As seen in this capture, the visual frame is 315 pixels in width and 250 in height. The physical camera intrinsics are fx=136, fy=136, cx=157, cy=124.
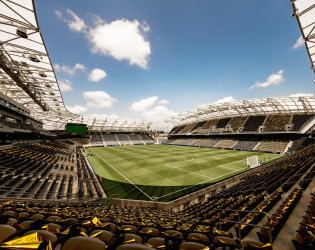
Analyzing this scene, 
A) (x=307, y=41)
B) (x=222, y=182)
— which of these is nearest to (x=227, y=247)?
(x=307, y=41)

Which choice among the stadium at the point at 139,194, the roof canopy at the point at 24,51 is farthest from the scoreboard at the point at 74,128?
the roof canopy at the point at 24,51

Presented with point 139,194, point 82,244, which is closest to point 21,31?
point 82,244

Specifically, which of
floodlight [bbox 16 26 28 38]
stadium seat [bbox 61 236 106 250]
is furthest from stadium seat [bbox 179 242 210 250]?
floodlight [bbox 16 26 28 38]

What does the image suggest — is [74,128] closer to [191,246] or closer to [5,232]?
[5,232]

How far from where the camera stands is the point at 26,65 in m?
13.1

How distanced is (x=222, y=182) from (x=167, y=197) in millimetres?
7306

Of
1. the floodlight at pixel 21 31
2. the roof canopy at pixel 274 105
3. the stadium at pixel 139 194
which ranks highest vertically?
the roof canopy at pixel 274 105

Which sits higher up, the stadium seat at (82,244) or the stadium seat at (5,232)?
the stadium seat at (82,244)

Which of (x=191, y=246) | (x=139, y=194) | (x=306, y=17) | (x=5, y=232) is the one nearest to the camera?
(x=5, y=232)

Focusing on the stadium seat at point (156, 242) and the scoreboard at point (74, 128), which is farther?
the scoreboard at point (74, 128)

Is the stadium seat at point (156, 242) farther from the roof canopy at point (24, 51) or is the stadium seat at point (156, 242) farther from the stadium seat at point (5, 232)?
the roof canopy at point (24, 51)

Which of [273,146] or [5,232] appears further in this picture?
[273,146]

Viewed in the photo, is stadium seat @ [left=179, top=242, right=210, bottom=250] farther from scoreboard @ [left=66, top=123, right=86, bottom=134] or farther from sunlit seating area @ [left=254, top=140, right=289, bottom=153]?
scoreboard @ [left=66, top=123, right=86, bottom=134]

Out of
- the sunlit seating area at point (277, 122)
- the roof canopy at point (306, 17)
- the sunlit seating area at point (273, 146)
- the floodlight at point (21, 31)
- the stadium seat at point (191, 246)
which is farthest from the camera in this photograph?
the sunlit seating area at point (277, 122)
